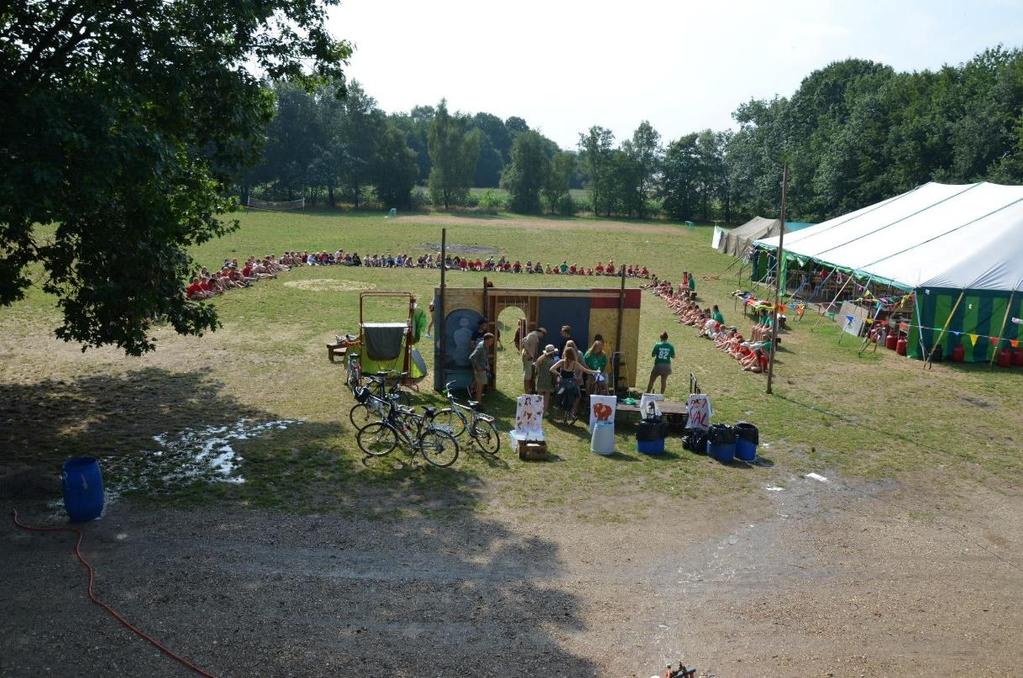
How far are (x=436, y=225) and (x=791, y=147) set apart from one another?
31067mm

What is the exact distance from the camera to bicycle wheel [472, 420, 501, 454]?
1224cm

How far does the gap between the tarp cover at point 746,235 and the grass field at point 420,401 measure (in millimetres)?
13887

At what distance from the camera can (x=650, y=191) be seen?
3068 inches

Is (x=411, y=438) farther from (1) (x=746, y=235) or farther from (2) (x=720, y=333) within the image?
(1) (x=746, y=235)

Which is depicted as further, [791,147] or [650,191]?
[650,191]

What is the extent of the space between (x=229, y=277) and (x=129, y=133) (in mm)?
17808

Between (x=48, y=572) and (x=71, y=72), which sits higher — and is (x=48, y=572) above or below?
below

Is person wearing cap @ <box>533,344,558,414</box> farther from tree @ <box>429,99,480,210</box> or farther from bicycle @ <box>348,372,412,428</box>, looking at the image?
tree @ <box>429,99,480,210</box>

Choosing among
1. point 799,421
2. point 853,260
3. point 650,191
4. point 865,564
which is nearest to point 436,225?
point 650,191

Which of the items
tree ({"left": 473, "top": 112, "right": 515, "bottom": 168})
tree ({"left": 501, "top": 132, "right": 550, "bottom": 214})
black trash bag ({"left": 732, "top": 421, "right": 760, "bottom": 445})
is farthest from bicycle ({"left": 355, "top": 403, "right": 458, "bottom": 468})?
tree ({"left": 473, "top": 112, "right": 515, "bottom": 168})

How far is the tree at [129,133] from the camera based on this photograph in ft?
29.8

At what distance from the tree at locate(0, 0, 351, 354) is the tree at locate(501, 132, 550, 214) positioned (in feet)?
203

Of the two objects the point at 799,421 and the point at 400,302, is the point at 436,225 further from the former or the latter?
the point at 799,421

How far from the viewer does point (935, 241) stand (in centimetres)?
2242
